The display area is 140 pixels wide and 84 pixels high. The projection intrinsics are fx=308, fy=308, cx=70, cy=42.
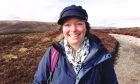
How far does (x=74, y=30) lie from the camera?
474 centimetres

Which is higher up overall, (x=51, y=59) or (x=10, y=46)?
(x=51, y=59)

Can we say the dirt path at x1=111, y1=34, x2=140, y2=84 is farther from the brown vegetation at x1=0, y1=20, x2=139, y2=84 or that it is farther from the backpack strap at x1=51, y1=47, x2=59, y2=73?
the backpack strap at x1=51, y1=47, x2=59, y2=73

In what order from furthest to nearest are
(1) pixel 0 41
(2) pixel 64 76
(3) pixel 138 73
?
(1) pixel 0 41
(3) pixel 138 73
(2) pixel 64 76

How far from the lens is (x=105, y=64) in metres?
4.79

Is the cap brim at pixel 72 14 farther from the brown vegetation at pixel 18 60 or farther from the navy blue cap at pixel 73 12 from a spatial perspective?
the brown vegetation at pixel 18 60

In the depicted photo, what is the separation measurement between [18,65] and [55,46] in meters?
18.7

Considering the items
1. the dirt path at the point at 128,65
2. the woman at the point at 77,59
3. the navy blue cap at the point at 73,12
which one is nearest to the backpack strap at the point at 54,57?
the woman at the point at 77,59

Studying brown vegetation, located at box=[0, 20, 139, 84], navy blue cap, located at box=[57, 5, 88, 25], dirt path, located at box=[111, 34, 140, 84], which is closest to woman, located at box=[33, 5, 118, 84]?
navy blue cap, located at box=[57, 5, 88, 25]

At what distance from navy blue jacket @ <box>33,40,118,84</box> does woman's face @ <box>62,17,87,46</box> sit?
0.23m

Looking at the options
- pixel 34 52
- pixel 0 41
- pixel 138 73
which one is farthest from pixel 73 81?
pixel 0 41

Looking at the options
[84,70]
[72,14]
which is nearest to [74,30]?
[72,14]

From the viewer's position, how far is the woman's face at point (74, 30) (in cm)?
477

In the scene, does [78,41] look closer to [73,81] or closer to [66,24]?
[66,24]

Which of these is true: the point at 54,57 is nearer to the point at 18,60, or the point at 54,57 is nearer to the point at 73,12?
the point at 73,12
